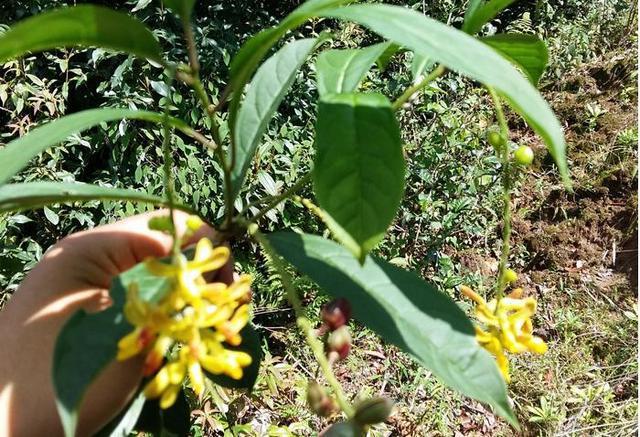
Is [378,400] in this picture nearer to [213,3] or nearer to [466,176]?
[466,176]

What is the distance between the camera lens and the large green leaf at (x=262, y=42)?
47 centimetres

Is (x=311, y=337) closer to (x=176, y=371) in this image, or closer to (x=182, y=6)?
(x=176, y=371)

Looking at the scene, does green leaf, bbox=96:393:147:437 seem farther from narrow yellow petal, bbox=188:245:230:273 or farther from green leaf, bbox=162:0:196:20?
green leaf, bbox=162:0:196:20

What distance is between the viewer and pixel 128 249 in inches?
31.5

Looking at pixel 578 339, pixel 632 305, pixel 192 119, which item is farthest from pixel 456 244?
pixel 192 119

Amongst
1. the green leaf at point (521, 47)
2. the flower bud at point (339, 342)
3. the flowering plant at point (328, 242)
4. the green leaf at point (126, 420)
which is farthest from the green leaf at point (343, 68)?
the green leaf at point (126, 420)

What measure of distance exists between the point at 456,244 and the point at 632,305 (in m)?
0.67

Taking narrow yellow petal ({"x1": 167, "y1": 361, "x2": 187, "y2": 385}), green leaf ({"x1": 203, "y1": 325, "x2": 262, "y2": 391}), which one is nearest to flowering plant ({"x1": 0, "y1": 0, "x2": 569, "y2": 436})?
narrow yellow petal ({"x1": 167, "y1": 361, "x2": 187, "y2": 385})

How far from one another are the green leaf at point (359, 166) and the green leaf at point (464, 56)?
0.08 metres

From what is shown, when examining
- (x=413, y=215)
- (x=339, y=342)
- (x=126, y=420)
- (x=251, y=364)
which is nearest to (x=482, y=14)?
(x=339, y=342)

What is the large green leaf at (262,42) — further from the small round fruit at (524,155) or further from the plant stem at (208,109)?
the small round fruit at (524,155)

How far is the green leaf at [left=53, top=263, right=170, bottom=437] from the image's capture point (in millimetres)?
407

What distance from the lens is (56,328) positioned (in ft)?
2.40

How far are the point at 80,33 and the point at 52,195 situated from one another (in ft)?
0.53
